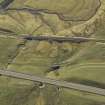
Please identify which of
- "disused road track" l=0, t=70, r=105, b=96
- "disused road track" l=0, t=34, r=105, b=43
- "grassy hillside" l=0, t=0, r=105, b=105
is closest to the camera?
"disused road track" l=0, t=70, r=105, b=96

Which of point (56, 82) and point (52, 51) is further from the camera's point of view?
point (52, 51)

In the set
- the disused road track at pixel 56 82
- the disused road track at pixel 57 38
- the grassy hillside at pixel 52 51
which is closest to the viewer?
the disused road track at pixel 56 82

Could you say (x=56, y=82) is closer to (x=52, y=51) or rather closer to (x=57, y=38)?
(x=52, y=51)

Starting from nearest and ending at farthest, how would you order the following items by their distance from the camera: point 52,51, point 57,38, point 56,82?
point 56,82, point 52,51, point 57,38

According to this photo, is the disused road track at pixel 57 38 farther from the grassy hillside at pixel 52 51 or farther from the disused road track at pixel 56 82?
the disused road track at pixel 56 82

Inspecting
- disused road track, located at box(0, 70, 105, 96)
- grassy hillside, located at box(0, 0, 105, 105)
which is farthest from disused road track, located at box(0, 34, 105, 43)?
disused road track, located at box(0, 70, 105, 96)

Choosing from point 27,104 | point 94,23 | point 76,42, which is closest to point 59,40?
point 76,42

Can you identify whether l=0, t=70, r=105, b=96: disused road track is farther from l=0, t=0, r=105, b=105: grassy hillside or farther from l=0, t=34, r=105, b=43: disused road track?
→ l=0, t=34, r=105, b=43: disused road track

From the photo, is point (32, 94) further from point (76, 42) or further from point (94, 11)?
point (94, 11)

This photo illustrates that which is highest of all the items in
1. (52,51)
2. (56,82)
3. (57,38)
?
(57,38)

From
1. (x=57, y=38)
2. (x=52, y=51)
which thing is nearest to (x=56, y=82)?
(x=52, y=51)

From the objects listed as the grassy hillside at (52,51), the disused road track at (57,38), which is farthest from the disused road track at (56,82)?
the disused road track at (57,38)
